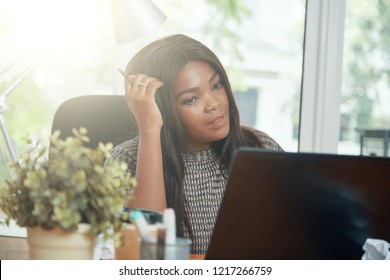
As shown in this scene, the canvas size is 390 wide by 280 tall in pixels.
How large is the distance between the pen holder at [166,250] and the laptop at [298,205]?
6cm

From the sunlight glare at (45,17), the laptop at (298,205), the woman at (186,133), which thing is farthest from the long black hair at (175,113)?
the laptop at (298,205)

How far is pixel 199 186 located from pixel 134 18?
729 mm

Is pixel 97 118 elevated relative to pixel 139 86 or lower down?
lower down

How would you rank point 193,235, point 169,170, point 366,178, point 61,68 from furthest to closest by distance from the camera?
point 61,68, point 169,170, point 193,235, point 366,178

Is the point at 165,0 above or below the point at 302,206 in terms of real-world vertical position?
above

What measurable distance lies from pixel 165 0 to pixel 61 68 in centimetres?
54

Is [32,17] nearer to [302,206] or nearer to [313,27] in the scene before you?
[313,27]

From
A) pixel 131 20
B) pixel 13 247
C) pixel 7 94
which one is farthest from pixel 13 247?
pixel 131 20

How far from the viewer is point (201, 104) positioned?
2070mm

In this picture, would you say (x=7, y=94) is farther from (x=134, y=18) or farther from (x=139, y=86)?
(x=139, y=86)

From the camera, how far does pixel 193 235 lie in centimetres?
192

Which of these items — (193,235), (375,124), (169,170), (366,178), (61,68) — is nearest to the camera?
(366,178)
